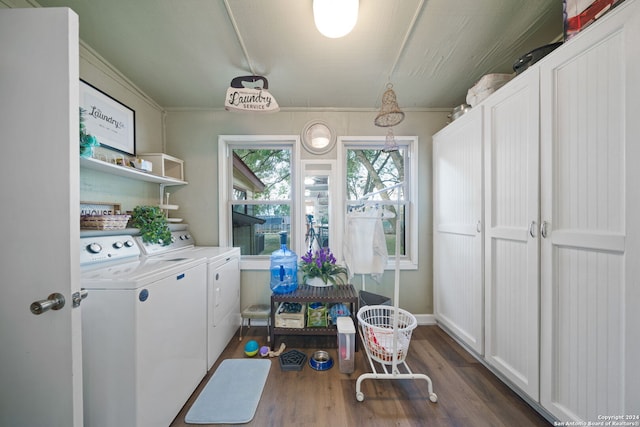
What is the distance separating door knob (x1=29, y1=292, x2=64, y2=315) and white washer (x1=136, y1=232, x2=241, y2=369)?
2.87 feet

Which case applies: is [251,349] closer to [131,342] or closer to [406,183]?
[131,342]

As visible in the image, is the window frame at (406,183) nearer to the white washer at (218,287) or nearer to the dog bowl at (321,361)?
the dog bowl at (321,361)

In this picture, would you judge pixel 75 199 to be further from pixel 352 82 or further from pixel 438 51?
pixel 438 51

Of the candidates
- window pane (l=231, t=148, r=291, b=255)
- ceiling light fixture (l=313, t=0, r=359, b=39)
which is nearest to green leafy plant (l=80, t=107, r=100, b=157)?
window pane (l=231, t=148, r=291, b=255)

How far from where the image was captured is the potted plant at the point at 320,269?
7.12 feet

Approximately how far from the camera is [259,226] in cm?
Answer: 256

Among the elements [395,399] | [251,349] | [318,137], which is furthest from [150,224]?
[395,399]

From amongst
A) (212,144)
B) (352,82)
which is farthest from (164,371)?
(352,82)

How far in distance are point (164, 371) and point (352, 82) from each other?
2.45 meters

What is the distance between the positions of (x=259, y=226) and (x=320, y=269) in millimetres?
914

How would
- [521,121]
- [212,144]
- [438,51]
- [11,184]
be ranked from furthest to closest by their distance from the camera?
[212,144] → [438,51] → [521,121] → [11,184]

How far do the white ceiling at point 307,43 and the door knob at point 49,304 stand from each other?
155 cm

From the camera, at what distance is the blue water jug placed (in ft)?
7.29

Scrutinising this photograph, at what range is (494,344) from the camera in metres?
1.60
